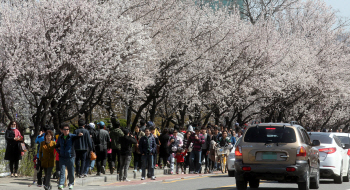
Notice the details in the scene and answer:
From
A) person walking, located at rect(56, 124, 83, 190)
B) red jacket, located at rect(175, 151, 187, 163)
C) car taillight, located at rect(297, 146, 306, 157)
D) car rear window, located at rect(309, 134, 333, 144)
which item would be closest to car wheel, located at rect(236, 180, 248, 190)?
car taillight, located at rect(297, 146, 306, 157)

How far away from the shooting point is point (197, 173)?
2050 cm

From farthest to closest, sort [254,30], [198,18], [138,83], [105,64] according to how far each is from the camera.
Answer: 1. [254,30]
2. [198,18]
3. [138,83]
4. [105,64]

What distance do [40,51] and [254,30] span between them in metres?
16.7

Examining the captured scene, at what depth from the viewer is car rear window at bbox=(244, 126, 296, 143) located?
472 inches

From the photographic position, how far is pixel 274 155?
11.8 m

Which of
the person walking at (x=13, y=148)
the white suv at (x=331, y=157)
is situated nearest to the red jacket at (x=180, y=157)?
the white suv at (x=331, y=157)

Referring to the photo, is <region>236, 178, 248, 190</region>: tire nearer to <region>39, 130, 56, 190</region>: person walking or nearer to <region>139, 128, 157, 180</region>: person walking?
<region>39, 130, 56, 190</region>: person walking

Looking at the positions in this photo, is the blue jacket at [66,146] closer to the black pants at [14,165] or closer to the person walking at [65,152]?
the person walking at [65,152]

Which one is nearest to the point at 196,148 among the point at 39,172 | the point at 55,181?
the point at 55,181

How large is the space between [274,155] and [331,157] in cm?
442

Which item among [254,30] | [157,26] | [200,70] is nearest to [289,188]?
[157,26]

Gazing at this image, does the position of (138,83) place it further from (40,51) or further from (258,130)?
(258,130)

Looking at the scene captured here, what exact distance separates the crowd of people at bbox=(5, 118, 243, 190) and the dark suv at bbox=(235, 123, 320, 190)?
3953 millimetres

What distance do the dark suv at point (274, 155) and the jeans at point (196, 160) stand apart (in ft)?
25.5
